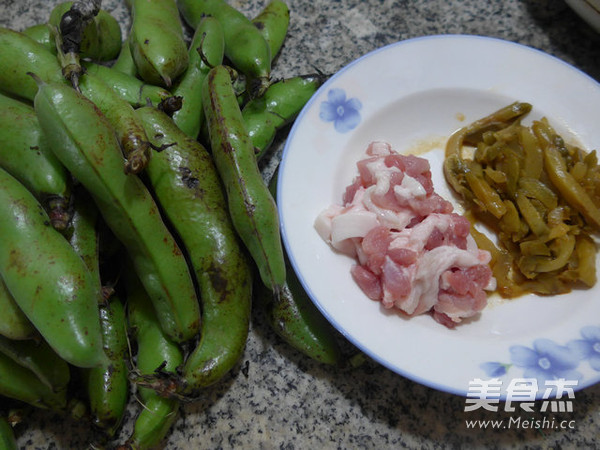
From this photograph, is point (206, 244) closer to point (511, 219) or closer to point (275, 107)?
point (275, 107)

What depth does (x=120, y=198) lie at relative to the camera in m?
1.56

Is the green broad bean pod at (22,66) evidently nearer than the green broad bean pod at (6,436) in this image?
No

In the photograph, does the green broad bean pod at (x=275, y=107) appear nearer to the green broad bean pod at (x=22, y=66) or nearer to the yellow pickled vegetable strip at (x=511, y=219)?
the green broad bean pod at (x=22, y=66)

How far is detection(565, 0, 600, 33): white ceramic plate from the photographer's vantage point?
222 cm

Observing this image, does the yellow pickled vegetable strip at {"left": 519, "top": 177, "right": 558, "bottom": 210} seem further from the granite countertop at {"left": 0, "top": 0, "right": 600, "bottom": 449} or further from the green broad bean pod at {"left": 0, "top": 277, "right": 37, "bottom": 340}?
the green broad bean pod at {"left": 0, "top": 277, "right": 37, "bottom": 340}


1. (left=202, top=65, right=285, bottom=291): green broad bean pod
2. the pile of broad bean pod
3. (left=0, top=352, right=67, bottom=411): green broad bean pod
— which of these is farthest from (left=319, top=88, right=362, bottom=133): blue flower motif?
(left=0, top=352, right=67, bottom=411): green broad bean pod

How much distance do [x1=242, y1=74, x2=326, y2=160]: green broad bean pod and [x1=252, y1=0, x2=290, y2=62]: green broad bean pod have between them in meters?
0.29

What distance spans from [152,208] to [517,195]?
140cm

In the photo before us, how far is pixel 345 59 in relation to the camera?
247 cm

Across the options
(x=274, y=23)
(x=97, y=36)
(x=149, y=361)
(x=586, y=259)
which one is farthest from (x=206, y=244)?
(x=586, y=259)

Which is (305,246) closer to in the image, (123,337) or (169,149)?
(169,149)

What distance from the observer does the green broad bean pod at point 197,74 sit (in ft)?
6.39

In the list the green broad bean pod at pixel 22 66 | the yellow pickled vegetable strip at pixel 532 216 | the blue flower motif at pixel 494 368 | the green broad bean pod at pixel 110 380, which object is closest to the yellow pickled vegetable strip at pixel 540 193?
the yellow pickled vegetable strip at pixel 532 216

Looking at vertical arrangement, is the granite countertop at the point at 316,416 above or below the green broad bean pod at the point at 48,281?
below
